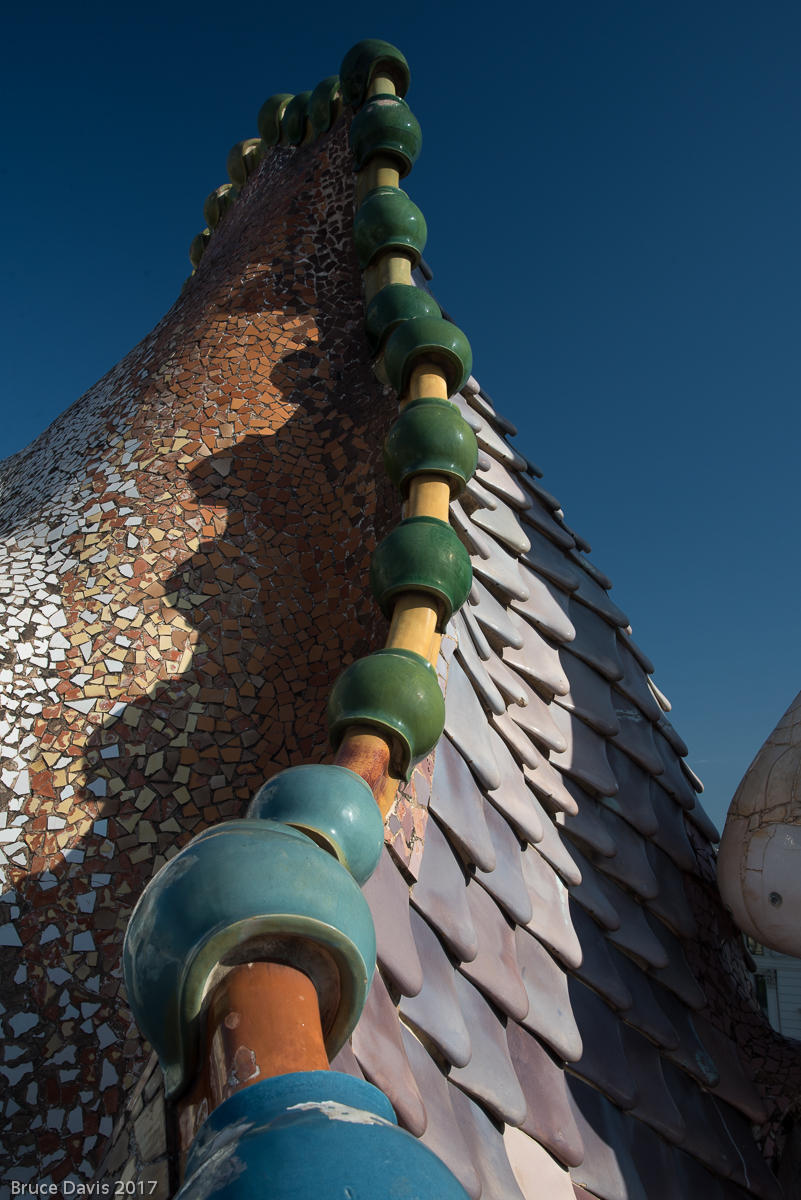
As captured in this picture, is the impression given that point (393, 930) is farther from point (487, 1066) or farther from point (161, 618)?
point (161, 618)

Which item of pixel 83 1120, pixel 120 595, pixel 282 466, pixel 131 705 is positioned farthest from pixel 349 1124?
pixel 282 466

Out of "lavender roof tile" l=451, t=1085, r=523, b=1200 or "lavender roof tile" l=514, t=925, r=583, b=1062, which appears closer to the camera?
"lavender roof tile" l=451, t=1085, r=523, b=1200

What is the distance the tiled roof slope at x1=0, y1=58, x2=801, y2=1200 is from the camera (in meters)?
1.86

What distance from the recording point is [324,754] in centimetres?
228

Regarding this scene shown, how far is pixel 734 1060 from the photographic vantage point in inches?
99.3

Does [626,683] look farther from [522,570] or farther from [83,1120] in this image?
[83,1120]

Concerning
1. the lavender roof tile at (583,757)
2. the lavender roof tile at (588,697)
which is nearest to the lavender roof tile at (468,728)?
the lavender roof tile at (583,757)

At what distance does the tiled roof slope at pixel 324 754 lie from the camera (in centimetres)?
186

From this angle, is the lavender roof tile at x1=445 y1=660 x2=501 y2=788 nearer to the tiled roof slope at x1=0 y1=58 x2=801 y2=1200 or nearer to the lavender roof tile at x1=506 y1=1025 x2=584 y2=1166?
the tiled roof slope at x1=0 y1=58 x2=801 y2=1200

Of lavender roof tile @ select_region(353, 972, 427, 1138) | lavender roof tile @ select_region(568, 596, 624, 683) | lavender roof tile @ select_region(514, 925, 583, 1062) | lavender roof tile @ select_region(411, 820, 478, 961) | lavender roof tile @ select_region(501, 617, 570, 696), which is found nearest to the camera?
lavender roof tile @ select_region(353, 972, 427, 1138)

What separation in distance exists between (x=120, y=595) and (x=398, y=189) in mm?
1663

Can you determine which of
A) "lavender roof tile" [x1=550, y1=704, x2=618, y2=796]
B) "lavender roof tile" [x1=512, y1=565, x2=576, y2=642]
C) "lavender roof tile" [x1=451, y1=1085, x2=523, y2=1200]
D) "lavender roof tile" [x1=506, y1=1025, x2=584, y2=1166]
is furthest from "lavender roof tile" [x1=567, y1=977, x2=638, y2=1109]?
"lavender roof tile" [x1=512, y1=565, x2=576, y2=642]

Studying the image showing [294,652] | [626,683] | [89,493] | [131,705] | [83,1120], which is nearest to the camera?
[83,1120]

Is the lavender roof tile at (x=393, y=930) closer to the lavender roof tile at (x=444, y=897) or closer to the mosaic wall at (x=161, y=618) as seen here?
the lavender roof tile at (x=444, y=897)
